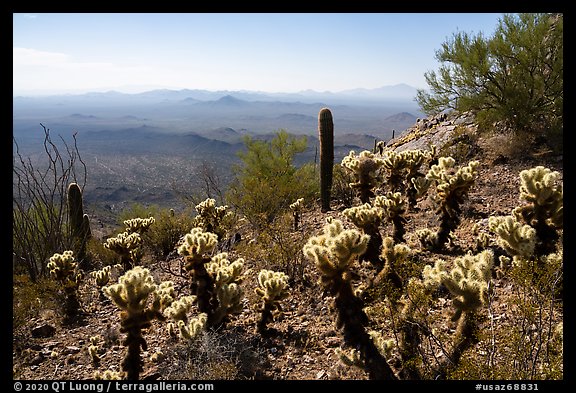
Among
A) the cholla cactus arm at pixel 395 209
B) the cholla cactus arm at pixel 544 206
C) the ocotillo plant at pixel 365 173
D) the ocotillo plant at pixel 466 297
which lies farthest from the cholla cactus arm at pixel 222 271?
the cholla cactus arm at pixel 544 206

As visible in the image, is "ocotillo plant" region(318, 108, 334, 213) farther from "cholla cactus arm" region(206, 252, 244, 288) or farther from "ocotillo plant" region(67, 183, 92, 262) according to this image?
"ocotillo plant" region(67, 183, 92, 262)

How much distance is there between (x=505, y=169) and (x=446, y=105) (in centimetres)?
441

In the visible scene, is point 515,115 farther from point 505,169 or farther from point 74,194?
point 74,194

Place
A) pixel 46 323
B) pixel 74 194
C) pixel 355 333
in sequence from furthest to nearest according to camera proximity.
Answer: pixel 74 194 → pixel 46 323 → pixel 355 333

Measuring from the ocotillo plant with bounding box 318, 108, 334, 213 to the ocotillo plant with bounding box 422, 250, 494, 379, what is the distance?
25.7 ft

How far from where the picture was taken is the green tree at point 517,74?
10.7 metres

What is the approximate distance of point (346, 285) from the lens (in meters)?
4.16

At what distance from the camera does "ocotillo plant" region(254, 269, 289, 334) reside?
5.41 m

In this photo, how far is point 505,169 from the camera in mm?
10281

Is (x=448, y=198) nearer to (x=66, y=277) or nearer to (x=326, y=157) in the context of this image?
(x=326, y=157)

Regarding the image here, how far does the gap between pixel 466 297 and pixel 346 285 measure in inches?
51.1

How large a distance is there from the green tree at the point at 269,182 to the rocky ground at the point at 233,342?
358 cm
